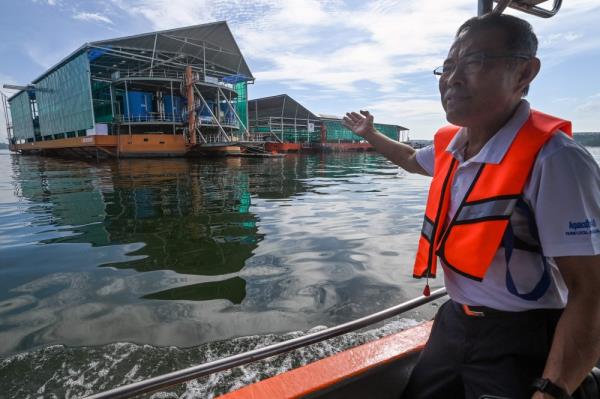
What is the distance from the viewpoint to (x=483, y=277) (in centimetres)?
111

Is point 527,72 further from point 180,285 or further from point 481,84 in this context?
point 180,285

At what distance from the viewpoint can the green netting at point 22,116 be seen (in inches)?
1778

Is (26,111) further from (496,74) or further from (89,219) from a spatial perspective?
(496,74)

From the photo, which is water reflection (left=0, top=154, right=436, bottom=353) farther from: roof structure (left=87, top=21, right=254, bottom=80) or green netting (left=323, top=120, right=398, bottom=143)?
green netting (left=323, top=120, right=398, bottom=143)

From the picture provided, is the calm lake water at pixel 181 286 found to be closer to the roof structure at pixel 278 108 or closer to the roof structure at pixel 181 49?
the roof structure at pixel 181 49

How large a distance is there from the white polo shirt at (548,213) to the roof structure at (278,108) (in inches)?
1829

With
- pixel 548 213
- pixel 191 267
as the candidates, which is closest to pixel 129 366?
pixel 191 267

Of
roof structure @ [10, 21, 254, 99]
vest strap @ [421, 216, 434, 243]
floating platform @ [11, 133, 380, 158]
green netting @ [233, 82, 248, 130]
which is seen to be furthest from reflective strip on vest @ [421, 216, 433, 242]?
green netting @ [233, 82, 248, 130]

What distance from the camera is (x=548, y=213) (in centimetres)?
91

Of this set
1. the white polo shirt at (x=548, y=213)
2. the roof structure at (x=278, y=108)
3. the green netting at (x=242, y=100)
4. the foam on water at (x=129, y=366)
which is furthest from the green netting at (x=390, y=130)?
the white polo shirt at (x=548, y=213)

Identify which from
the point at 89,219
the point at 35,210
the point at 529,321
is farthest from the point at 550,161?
the point at 35,210

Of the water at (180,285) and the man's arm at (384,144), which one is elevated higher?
the man's arm at (384,144)

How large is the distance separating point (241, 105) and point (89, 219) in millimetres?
34350

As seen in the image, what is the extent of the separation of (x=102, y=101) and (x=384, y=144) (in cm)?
3676
